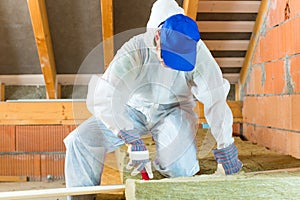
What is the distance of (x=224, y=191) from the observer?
140cm

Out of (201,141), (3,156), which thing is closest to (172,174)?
(201,141)

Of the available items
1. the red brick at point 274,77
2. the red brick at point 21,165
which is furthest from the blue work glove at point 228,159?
the red brick at point 21,165

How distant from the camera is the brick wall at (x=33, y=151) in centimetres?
353

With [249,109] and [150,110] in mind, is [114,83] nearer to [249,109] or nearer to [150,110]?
[150,110]

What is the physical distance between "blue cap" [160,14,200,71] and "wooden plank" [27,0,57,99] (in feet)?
5.09

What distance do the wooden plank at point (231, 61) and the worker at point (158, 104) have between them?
1.62 m

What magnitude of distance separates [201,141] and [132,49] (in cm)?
71

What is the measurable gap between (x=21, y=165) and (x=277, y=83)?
2309 millimetres

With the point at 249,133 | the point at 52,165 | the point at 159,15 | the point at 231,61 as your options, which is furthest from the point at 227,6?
the point at 52,165

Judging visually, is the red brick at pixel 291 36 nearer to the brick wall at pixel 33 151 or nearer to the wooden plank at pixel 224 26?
the wooden plank at pixel 224 26

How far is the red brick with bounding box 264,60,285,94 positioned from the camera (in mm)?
2768

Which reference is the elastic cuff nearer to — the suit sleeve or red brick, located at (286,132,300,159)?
the suit sleeve

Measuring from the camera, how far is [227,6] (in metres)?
3.06

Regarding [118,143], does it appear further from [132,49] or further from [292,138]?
[292,138]
